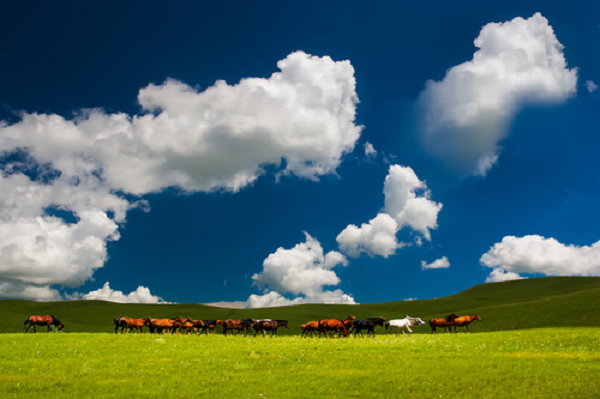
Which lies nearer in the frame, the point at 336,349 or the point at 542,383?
the point at 542,383

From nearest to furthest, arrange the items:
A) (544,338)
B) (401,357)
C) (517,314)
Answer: (401,357) < (544,338) < (517,314)

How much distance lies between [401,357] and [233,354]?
1014cm

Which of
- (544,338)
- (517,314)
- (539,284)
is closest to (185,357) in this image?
(544,338)

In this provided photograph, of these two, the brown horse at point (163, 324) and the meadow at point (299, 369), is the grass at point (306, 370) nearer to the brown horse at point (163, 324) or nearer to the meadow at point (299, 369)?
the meadow at point (299, 369)

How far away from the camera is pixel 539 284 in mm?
146750

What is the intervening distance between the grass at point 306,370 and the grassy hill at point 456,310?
120 feet

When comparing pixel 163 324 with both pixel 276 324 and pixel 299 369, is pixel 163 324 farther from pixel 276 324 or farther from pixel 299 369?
pixel 299 369

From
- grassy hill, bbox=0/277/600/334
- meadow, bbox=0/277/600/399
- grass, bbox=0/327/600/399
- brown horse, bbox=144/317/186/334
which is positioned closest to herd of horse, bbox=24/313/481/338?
brown horse, bbox=144/317/186/334

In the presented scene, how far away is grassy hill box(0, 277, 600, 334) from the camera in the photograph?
62656 mm

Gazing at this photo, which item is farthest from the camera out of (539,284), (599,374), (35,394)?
(539,284)

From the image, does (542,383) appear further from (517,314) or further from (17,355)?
(517,314)

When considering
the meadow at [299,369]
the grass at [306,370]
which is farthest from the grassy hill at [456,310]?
the grass at [306,370]

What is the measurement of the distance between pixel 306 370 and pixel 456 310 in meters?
104

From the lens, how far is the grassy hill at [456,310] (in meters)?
62.7
